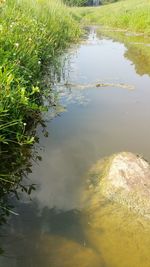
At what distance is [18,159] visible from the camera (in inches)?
173

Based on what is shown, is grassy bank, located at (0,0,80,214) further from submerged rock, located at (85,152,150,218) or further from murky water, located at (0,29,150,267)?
submerged rock, located at (85,152,150,218)

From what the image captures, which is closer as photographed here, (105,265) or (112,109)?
(105,265)

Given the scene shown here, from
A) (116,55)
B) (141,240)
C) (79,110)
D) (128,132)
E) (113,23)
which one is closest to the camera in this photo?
(141,240)

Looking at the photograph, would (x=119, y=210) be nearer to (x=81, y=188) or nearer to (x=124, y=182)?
(x=124, y=182)

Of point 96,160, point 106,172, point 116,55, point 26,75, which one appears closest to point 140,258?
point 106,172

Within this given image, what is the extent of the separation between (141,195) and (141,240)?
23.9 inches

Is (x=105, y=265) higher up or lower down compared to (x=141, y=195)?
lower down

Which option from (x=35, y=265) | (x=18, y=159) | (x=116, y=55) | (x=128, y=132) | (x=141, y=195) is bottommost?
(x=35, y=265)

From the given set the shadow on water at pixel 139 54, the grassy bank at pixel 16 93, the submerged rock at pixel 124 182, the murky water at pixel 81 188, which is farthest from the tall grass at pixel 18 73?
the shadow on water at pixel 139 54

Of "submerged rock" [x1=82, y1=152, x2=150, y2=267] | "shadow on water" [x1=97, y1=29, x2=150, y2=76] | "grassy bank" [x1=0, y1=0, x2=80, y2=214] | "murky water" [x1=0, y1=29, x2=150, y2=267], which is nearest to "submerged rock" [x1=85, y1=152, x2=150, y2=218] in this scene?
"submerged rock" [x1=82, y1=152, x2=150, y2=267]

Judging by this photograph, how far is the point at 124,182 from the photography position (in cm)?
397

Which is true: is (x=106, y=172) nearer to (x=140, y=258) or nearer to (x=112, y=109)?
(x=140, y=258)

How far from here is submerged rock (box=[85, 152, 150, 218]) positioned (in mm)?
3799

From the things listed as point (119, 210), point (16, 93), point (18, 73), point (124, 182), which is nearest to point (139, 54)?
point (18, 73)
